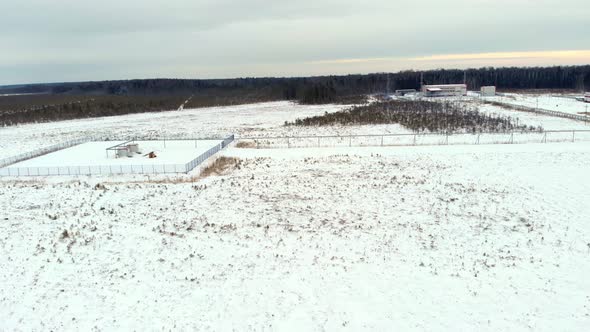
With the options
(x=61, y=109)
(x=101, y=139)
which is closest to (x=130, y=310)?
(x=101, y=139)

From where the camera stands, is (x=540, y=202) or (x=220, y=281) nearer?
(x=220, y=281)

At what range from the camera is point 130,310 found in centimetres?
1181

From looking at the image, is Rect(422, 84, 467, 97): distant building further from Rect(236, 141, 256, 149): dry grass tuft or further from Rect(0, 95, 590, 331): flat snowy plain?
Rect(0, 95, 590, 331): flat snowy plain

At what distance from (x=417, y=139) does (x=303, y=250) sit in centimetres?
2660

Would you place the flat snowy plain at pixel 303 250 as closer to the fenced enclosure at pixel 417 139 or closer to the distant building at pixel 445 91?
the fenced enclosure at pixel 417 139

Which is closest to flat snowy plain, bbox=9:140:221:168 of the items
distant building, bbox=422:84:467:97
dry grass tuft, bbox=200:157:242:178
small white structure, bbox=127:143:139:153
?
small white structure, bbox=127:143:139:153

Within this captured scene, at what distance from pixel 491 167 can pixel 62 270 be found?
24.8 meters

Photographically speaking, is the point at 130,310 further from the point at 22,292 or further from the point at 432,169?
the point at 432,169

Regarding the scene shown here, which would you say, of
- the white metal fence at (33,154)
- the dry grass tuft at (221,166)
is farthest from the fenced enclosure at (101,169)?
the white metal fence at (33,154)

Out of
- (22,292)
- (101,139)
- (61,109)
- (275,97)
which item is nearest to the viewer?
(22,292)

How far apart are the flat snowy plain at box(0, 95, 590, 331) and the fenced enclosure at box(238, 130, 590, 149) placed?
9971 millimetres

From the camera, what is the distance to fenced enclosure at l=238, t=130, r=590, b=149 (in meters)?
37.4

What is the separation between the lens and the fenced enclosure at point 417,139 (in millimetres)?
37406

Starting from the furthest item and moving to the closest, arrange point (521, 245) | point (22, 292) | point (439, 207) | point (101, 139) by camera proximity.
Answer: point (101, 139), point (439, 207), point (521, 245), point (22, 292)
